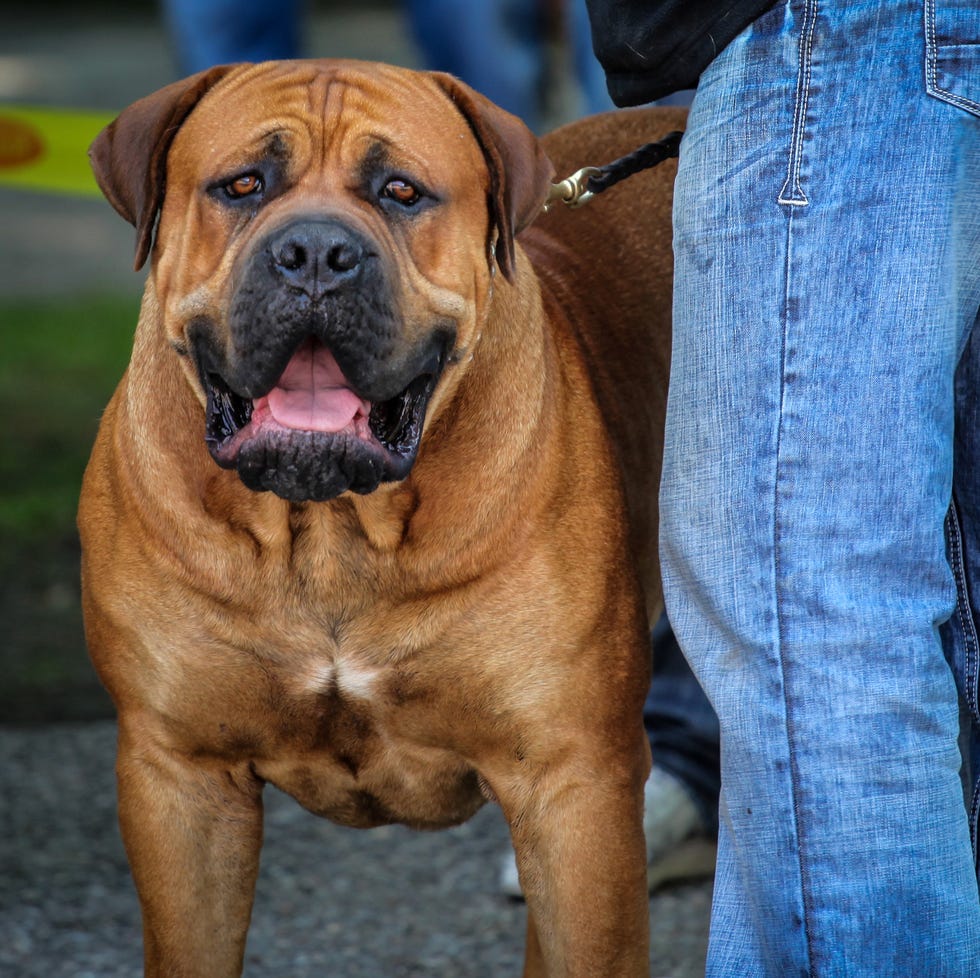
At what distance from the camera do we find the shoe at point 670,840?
3373 millimetres

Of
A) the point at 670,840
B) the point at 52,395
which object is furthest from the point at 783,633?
the point at 52,395

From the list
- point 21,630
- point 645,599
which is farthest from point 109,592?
point 21,630

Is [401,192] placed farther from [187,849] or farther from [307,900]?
[307,900]

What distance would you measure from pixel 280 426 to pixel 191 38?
9.98ft

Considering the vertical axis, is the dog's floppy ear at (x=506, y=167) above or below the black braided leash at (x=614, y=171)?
below

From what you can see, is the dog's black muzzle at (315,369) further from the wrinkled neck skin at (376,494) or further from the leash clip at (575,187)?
the leash clip at (575,187)

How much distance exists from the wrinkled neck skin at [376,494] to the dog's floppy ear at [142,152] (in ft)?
0.51

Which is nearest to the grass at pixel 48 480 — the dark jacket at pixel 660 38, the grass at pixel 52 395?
the grass at pixel 52 395

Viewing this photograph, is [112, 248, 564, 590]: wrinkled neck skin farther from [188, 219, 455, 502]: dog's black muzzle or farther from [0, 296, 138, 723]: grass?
[0, 296, 138, 723]: grass

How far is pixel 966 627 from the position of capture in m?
2.35

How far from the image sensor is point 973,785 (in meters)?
2.41

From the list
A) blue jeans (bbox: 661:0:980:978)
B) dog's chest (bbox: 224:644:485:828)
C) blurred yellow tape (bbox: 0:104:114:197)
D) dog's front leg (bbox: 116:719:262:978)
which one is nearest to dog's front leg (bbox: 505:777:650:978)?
dog's chest (bbox: 224:644:485:828)

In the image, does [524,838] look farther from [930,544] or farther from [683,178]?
[683,178]

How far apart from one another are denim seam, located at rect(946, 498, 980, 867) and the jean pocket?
60 centimetres
